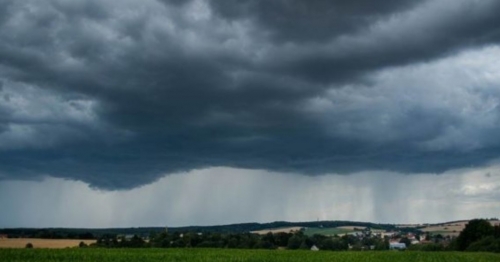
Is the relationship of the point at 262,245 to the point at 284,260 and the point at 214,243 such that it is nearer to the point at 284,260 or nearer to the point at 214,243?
the point at 214,243

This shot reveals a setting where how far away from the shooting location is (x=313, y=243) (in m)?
121

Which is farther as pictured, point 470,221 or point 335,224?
point 335,224

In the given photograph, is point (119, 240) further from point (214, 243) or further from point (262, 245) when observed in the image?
point (262, 245)

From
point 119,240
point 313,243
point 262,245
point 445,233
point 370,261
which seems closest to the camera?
point 370,261

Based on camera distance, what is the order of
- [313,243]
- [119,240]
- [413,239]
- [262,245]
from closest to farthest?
[119,240], [262,245], [313,243], [413,239]

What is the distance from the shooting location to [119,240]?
9781cm

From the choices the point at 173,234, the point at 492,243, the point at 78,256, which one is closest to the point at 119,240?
the point at 173,234

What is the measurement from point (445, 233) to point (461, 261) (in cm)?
12749

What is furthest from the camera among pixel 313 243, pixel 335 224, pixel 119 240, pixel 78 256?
pixel 335 224

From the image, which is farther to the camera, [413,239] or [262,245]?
[413,239]

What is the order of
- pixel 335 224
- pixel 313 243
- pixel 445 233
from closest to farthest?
pixel 313 243 < pixel 445 233 < pixel 335 224

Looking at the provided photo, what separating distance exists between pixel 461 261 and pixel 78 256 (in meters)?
32.8

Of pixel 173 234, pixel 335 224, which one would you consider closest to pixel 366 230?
pixel 335 224

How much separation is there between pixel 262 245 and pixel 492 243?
40.4 m
